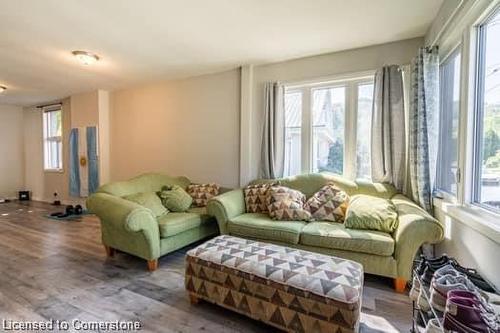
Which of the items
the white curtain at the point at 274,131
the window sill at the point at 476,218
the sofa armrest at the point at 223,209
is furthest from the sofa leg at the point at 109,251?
the window sill at the point at 476,218

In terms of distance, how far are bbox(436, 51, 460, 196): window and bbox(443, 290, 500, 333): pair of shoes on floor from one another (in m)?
1.58

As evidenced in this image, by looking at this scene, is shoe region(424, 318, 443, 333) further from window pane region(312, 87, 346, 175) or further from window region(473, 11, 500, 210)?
window pane region(312, 87, 346, 175)

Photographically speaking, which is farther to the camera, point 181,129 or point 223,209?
point 181,129

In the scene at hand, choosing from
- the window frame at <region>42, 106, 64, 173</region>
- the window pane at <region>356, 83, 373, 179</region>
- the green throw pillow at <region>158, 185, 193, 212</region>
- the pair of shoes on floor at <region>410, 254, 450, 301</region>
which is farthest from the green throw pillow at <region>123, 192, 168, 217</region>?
the window frame at <region>42, 106, 64, 173</region>

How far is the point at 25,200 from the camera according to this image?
668cm

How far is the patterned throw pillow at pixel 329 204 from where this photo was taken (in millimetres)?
2861

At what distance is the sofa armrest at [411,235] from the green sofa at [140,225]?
2.09m

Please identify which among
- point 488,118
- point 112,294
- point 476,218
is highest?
point 488,118

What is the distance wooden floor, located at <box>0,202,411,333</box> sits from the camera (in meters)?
1.93

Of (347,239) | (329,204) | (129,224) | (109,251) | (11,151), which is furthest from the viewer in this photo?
(11,151)

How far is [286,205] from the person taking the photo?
9.64ft

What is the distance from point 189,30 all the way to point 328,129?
1982 millimetres

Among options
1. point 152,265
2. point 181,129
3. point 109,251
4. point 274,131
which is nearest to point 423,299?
point 152,265

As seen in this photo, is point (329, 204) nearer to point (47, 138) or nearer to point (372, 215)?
point (372, 215)
